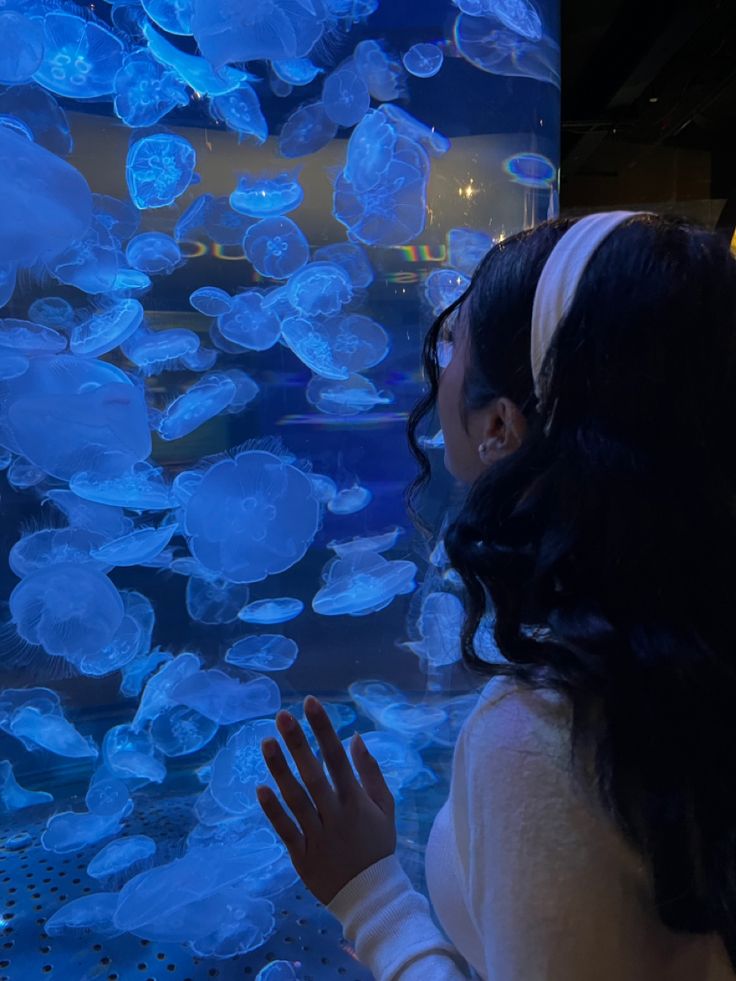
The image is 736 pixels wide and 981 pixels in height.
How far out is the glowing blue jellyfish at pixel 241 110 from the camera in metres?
2.24

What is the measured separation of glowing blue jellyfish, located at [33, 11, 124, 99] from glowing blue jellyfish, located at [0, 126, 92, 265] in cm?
21

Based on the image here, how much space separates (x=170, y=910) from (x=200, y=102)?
87.2 inches

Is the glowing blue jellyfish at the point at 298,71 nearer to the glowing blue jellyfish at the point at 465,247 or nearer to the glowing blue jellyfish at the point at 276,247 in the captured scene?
the glowing blue jellyfish at the point at 276,247

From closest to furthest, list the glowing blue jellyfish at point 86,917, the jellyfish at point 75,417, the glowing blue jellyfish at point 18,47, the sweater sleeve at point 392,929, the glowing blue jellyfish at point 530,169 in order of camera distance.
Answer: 1. the sweater sleeve at point 392,929
2. the glowing blue jellyfish at point 86,917
3. the glowing blue jellyfish at point 18,47
4. the jellyfish at point 75,417
5. the glowing blue jellyfish at point 530,169

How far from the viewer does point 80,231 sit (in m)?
2.17

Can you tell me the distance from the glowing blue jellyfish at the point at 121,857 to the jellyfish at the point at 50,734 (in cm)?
32

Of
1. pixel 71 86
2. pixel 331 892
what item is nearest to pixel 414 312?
pixel 71 86

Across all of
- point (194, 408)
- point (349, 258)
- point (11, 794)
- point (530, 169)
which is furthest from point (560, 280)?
point (11, 794)

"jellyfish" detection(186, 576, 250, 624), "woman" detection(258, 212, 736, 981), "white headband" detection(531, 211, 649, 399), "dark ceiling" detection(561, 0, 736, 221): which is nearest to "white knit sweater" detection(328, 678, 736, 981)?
"woman" detection(258, 212, 736, 981)

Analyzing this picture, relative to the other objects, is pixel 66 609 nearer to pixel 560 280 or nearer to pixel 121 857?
pixel 121 857

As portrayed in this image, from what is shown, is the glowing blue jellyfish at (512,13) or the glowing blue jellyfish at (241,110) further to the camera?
the glowing blue jellyfish at (512,13)

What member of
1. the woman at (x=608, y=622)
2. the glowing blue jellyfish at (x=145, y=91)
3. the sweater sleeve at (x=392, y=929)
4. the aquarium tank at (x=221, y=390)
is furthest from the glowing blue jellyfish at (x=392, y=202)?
the sweater sleeve at (x=392, y=929)

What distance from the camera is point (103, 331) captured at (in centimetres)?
217

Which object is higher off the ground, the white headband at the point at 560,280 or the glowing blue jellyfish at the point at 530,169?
the glowing blue jellyfish at the point at 530,169
